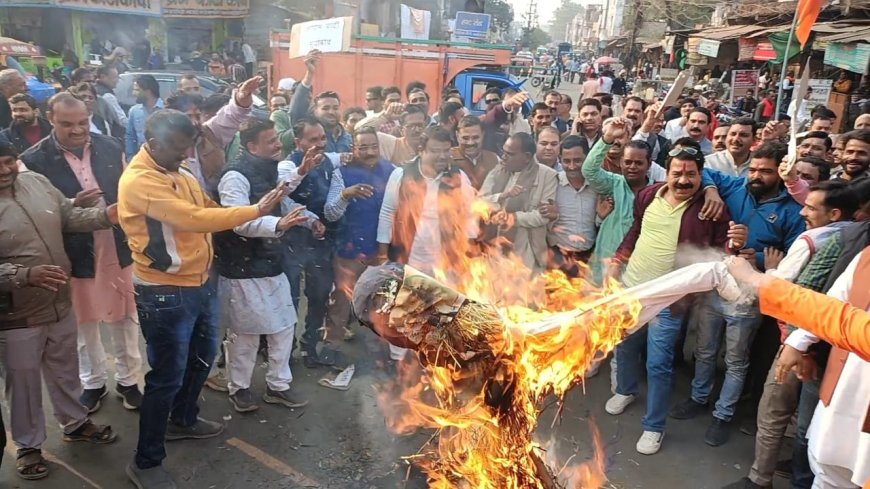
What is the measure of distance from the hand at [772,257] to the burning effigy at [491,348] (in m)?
1.55

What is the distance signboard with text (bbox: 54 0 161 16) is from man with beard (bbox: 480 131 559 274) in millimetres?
21029

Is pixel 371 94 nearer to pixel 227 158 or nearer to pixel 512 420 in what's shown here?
pixel 227 158

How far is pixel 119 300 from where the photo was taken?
4.71 metres

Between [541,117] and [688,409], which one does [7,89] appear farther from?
[688,409]

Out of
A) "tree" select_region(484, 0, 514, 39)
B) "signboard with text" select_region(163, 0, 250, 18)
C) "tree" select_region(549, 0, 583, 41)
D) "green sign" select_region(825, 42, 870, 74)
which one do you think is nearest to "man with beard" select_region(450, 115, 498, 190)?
"green sign" select_region(825, 42, 870, 74)

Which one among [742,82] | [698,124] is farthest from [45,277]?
[742,82]

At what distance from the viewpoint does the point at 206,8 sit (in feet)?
69.3

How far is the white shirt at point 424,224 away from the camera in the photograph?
5176 mm

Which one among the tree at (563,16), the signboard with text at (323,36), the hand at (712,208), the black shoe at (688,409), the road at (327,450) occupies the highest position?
the tree at (563,16)

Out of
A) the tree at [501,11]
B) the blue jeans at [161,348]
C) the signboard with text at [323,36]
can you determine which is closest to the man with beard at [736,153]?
the signboard with text at [323,36]

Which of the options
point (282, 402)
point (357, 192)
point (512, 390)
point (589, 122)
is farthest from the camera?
point (589, 122)

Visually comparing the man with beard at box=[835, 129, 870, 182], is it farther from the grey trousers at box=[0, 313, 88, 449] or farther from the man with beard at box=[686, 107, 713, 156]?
the grey trousers at box=[0, 313, 88, 449]

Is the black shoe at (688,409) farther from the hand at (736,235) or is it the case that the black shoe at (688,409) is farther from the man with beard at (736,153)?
the man with beard at (736,153)

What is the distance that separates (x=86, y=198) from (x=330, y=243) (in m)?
2.01
